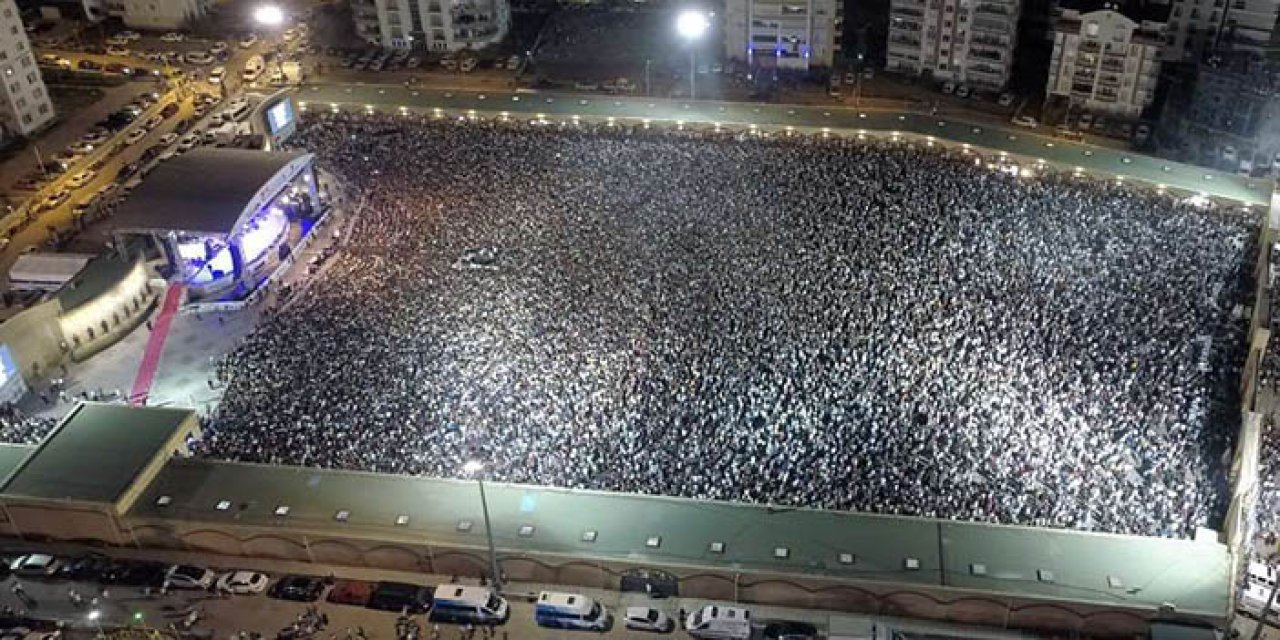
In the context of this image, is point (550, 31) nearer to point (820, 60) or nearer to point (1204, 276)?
point (820, 60)

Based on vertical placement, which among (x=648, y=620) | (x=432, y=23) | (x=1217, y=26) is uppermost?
(x=432, y=23)

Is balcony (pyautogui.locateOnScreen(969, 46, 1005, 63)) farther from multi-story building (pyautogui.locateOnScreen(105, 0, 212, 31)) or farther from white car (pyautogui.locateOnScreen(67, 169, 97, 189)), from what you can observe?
multi-story building (pyautogui.locateOnScreen(105, 0, 212, 31))

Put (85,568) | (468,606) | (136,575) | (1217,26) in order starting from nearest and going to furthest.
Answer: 1. (468,606)
2. (136,575)
3. (85,568)
4. (1217,26)

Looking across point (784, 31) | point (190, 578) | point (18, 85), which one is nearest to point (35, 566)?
point (190, 578)

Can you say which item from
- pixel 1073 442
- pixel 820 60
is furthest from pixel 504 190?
pixel 1073 442

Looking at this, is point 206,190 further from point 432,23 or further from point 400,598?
point 432,23

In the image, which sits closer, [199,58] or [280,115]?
[280,115]

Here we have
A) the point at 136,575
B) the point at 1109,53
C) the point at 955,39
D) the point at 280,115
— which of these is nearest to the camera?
the point at 136,575

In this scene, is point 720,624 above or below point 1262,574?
below
